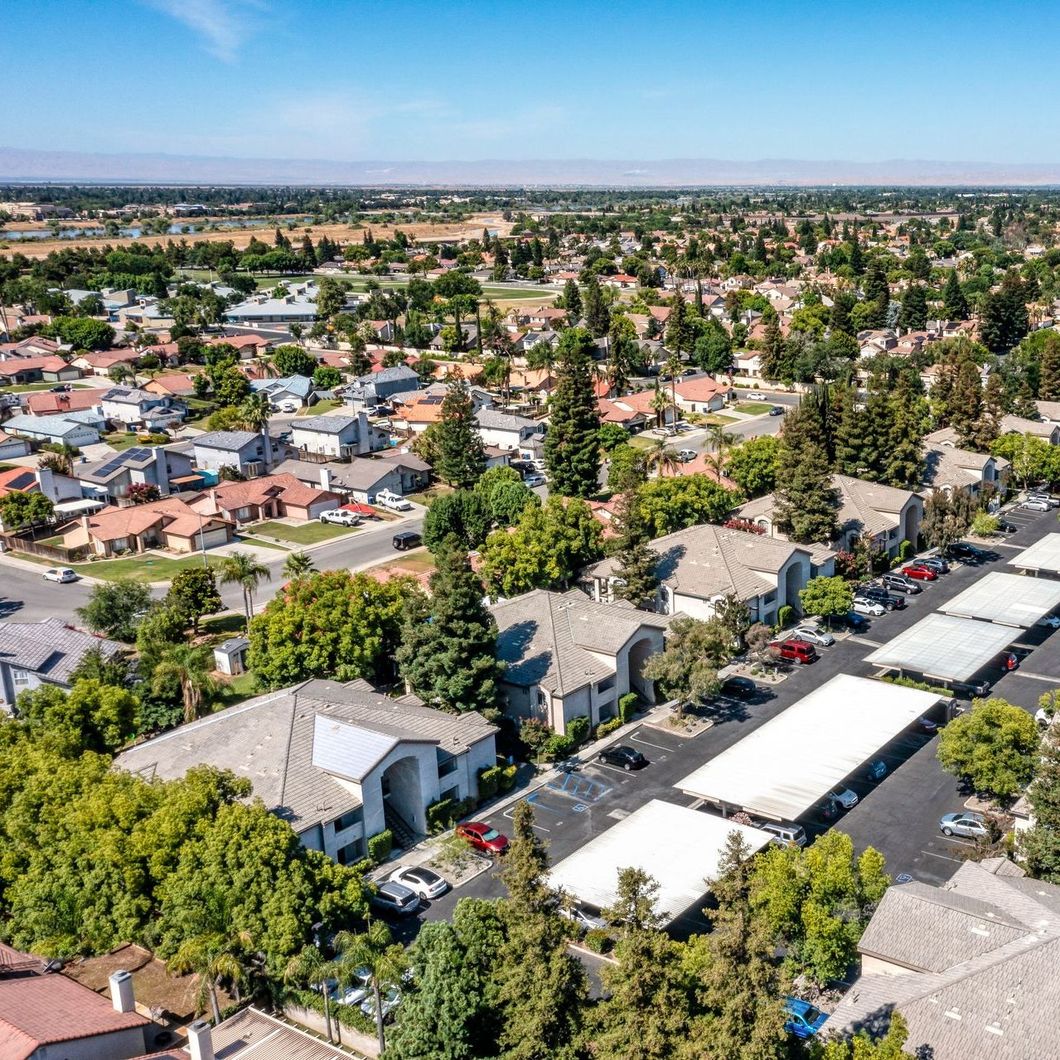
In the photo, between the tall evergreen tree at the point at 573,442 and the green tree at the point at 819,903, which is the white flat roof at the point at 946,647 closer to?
the green tree at the point at 819,903

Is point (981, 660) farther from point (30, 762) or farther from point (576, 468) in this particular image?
point (30, 762)

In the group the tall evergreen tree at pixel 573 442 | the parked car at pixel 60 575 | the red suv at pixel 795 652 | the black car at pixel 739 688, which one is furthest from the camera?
the tall evergreen tree at pixel 573 442

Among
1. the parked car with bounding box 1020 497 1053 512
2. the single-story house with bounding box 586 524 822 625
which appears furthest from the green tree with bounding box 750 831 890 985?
the parked car with bounding box 1020 497 1053 512

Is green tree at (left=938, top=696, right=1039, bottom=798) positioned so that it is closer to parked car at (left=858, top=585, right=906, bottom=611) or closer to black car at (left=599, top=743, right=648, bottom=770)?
black car at (left=599, top=743, right=648, bottom=770)

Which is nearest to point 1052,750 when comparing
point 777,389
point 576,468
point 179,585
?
point 179,585

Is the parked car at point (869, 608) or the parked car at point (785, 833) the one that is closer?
the parked car at point (785, 833)

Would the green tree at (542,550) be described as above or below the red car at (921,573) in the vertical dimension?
above

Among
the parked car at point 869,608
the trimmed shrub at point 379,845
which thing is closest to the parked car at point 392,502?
the parked car at point 869,608

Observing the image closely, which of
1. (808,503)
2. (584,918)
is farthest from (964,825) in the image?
(808,503)
